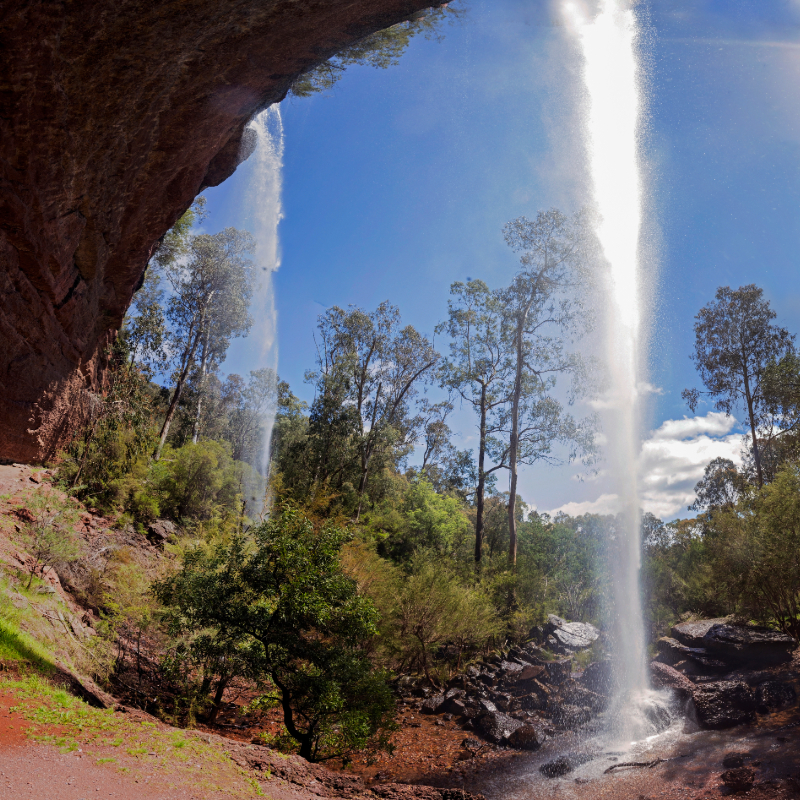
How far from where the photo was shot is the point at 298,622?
791 cm

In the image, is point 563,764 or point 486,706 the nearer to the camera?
point 563,764

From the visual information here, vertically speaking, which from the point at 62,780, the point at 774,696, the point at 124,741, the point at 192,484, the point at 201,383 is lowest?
the point at 774,696

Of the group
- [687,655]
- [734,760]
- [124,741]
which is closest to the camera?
[124,741]

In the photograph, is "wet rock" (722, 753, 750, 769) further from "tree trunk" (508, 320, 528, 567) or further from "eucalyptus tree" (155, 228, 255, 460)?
"eucalyptus tree" (155, 228, 255, 460)

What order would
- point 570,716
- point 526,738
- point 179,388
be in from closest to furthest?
point 526,738
point 570,716
point 179,388

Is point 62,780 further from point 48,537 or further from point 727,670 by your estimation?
point 727,670

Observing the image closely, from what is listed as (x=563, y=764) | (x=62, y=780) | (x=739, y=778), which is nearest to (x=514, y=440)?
(x=563, y=764)

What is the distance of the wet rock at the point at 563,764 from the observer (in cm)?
1047

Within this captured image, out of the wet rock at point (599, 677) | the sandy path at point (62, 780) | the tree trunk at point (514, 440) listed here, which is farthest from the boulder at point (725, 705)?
the sandy path at point (62, 780)

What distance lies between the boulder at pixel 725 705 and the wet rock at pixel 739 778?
3.87 m

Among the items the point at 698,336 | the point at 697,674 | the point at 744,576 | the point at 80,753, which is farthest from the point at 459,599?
the point at 698,336

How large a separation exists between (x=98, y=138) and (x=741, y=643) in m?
21.9

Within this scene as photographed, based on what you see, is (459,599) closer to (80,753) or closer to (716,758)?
(716,758)

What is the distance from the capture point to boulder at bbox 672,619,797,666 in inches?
608
